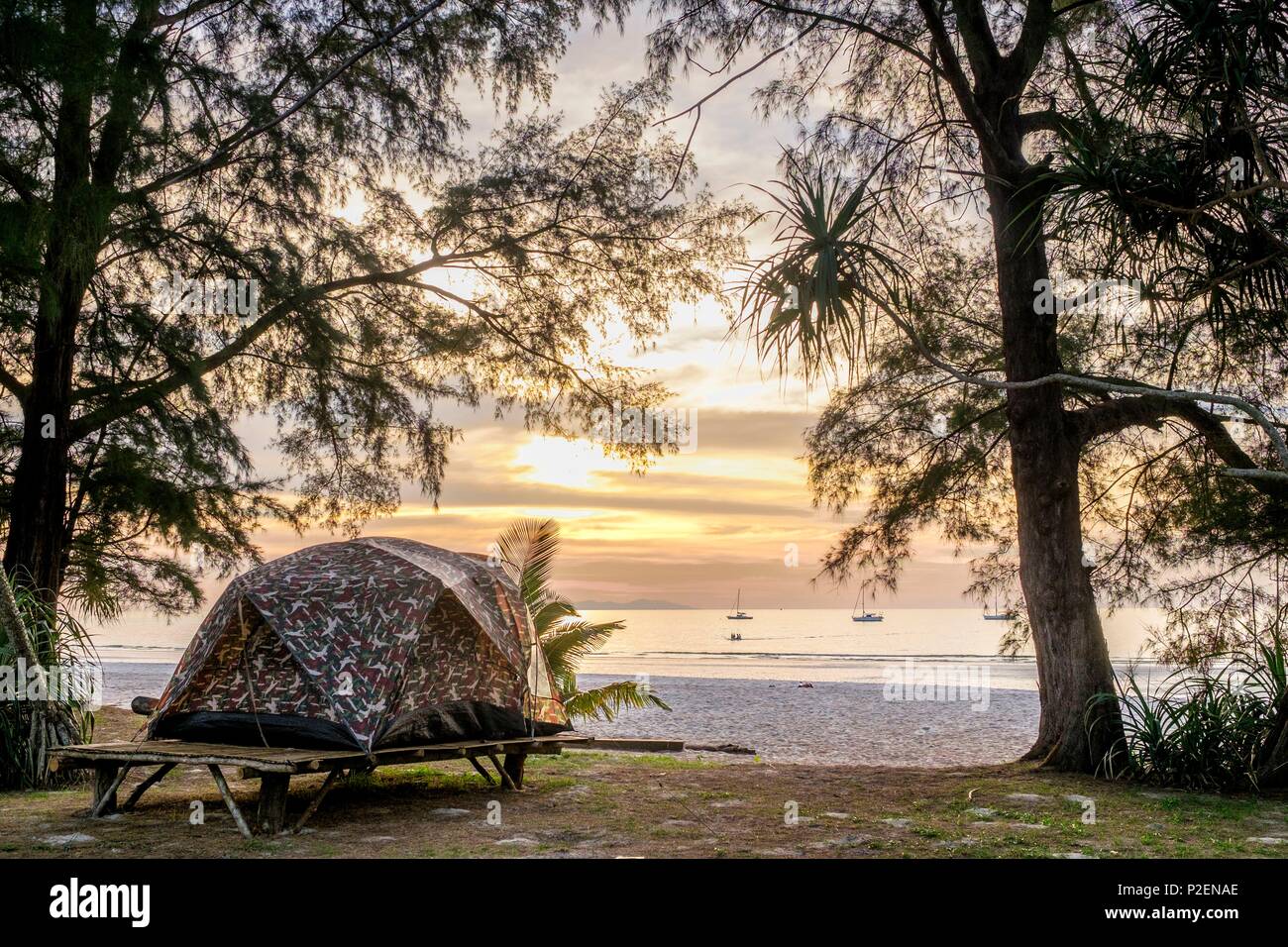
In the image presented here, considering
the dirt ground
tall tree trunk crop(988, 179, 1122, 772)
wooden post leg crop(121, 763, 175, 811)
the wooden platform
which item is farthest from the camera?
tall tree trunk crop(988, 179, 1122, 772)

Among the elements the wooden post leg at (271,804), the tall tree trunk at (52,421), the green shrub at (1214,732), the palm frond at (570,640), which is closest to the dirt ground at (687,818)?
the wooden post leg at (271,804)

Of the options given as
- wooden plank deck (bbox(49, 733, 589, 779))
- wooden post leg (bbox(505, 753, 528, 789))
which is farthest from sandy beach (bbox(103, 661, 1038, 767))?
wooden plank deck (bbox(49, 733, 589, 779))

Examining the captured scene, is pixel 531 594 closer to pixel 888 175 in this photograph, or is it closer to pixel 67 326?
pixel 67 326

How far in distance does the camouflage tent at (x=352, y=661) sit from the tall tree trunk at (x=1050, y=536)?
5.39 metres

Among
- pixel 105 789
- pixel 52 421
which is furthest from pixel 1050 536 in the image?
pixel 52 421

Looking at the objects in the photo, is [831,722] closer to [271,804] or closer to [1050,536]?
[1050,536]

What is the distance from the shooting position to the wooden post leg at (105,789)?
7.94 m

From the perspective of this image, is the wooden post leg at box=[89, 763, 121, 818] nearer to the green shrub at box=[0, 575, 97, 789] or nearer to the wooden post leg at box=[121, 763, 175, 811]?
the wooden post leg at box=[121, 763, 175, 811]

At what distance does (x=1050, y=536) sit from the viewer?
11.1 meters

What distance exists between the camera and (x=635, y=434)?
12664 mm

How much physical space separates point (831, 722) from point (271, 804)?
53.3 ft

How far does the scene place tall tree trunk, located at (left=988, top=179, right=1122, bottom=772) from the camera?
10805 mm

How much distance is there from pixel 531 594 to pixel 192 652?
5345 millimetres

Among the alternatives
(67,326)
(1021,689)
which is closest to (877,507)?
(67,326)
